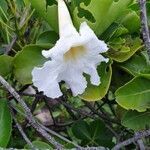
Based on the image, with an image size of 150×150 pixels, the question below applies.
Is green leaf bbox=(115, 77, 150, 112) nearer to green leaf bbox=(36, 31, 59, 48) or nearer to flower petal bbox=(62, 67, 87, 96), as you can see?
flower petal bbox=(62, 67, 87, 96)

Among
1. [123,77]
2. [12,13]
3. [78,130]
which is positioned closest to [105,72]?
[123,77]

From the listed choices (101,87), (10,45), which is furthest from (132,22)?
(10,45)

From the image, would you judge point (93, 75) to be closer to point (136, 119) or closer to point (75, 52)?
point (75, 52)

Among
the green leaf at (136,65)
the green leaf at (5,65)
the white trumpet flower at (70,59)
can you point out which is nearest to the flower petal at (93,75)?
the white trumpet flower at (70,59)

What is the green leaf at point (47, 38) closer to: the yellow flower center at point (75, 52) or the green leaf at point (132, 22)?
the yellow flower center at point (75, 52)

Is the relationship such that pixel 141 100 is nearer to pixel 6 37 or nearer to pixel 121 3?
pixel 121 3

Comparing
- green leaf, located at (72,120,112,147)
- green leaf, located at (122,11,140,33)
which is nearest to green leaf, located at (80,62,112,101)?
green leaf, located at (122,11,140,33)

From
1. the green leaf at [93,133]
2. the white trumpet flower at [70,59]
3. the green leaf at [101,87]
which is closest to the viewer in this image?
the white trumpet flower at [70,59]
